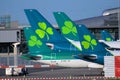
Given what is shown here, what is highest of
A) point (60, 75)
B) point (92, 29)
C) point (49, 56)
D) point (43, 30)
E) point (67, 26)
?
point (92, 29)

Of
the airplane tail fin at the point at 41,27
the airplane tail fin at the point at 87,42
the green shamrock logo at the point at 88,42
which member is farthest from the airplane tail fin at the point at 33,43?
the green shamrock logo at the point at 88,42

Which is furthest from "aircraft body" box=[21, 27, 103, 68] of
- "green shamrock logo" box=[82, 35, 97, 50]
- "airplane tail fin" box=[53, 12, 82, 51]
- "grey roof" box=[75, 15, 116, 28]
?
"grey roof" box=[75, 15, 116, 28]

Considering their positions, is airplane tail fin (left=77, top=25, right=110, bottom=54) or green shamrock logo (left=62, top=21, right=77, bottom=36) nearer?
airplane tail fin (left=77, top=25, right=110, bottom=54)

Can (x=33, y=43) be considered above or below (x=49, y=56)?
above

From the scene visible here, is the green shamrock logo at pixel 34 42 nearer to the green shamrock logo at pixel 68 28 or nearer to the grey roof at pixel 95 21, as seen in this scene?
the green shamrock logo at pixel 68 28

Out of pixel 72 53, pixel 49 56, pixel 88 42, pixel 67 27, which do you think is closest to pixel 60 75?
pixel 49 56

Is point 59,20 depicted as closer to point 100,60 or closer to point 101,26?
point 100,60

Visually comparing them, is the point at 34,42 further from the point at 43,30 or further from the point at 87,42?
the point at 87,42

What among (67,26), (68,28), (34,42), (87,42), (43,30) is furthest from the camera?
(43,30)

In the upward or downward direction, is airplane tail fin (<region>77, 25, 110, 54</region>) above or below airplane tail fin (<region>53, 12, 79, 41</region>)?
below

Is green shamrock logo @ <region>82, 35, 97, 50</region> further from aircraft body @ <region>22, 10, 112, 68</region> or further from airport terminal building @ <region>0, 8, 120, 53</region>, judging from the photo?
airport terminal building @ <region>0, 8, 120, 53</region>

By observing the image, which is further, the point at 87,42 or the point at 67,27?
the point at 67,27

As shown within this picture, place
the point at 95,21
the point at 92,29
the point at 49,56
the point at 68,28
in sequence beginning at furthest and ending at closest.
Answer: the point at 95,21
the point at 92,29
the point at 68,28
the point at 49,56

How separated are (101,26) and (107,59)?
90178 millimetres
